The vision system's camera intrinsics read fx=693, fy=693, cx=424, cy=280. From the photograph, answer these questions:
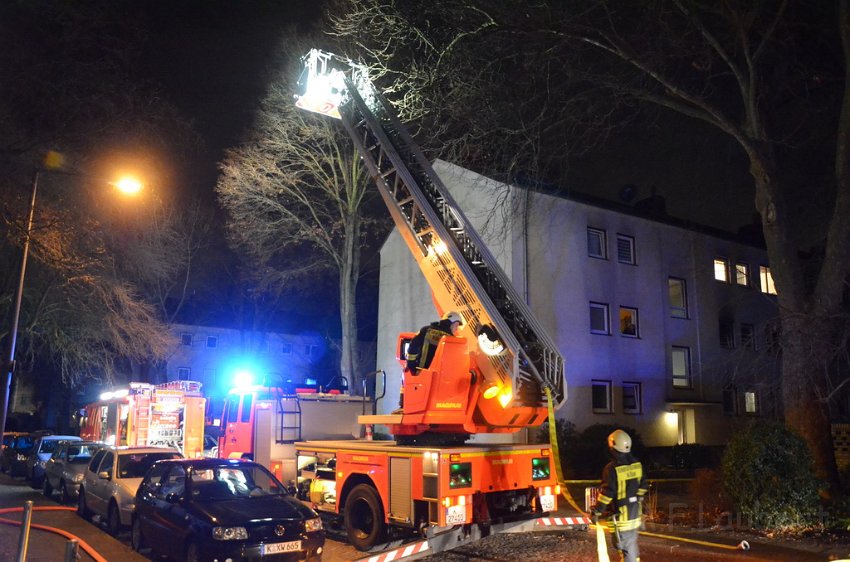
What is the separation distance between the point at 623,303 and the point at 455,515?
15679 millimetres

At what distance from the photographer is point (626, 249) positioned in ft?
76.4

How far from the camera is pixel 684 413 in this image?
24031 millimetres

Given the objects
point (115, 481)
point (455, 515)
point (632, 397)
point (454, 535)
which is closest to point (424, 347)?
point (455, 515)

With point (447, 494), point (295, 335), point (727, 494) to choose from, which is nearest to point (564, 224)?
point (727, 494)

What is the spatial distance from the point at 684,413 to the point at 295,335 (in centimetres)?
2855

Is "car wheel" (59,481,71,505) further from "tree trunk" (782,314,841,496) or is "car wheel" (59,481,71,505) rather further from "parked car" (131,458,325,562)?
"tree trunk" (782,314,841,496)

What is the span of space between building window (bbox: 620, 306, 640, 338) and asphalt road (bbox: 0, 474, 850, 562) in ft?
40.9

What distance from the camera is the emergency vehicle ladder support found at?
9109 millimetres

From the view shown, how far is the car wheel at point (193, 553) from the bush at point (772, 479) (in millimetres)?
7813

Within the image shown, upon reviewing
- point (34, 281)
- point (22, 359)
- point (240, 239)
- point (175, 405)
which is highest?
point (240, 239)

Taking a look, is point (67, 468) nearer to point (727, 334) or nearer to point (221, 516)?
point (221, 516)

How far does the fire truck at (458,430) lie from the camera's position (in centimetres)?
854

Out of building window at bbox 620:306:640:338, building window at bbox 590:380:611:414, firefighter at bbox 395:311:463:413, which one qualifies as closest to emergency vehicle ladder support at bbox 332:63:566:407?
firefighter at bbox 395:311:463:413

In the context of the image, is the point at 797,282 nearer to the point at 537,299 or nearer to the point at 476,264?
the point at 476,264
